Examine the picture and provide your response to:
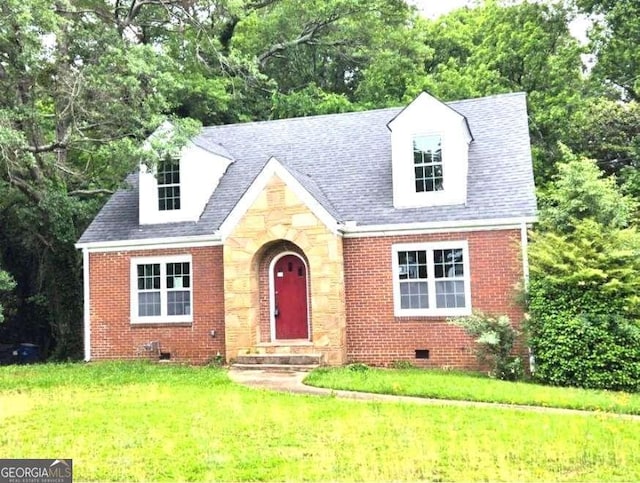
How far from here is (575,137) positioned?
2339cm

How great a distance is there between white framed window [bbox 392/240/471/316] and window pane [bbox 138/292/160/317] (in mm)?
6596

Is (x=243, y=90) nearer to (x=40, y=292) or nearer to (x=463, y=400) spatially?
(x=40, y=292)

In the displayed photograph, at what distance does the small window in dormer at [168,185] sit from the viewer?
17.4m

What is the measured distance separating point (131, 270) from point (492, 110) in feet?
37.2

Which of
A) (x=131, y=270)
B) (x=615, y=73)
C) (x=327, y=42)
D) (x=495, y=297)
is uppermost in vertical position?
(x=327, y=42)

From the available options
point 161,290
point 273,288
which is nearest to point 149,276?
→ point 161,290

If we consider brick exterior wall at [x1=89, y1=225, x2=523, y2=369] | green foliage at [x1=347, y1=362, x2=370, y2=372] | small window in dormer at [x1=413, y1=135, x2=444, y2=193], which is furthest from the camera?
small window in dormer at [x1=413, y1=135, x2=444, y2=193]

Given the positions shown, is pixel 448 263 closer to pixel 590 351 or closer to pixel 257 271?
pixel 590 351

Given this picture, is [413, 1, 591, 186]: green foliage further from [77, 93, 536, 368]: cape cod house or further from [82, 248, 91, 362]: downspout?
[82, 248, 91, 362]: downspout

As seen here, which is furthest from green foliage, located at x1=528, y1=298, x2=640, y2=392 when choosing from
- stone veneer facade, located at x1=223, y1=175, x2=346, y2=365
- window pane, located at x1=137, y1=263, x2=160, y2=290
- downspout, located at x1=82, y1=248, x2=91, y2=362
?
downspout, located at x1=82, y1=248, x2=91, y2=362

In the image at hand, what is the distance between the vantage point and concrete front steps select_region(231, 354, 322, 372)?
45.9 ft

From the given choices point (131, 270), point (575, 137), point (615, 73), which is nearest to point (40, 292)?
point (131, 270)

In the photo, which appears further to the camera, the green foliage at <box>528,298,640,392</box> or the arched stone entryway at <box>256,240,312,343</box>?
the arched stone entryway at <box>256,240,312,343</box>

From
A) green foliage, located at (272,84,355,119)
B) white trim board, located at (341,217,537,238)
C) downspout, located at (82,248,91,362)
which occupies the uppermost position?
green foliage, located at (272,84,355,119)
